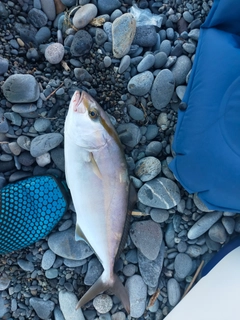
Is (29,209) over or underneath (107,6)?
underneath

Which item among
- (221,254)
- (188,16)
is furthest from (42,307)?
(188,16)

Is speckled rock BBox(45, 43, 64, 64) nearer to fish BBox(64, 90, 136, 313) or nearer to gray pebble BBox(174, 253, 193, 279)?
fish BBox(64, 90, 136, 313)

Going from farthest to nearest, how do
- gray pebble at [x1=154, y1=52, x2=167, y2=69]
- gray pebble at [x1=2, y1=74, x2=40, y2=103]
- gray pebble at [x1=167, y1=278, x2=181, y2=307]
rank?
gray pebble at [x1=167, y1=278, x2=181, y2=307] < gray pebble at [x1=154, y1=52, x2=167, y2=69] < gray pebble at [x1=2, y1=74, x2=40, y2=103]

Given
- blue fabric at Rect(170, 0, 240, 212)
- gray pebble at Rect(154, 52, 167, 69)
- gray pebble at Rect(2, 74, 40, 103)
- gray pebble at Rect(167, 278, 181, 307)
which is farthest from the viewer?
gray pebble at Rect(167, 278, 181, 307)

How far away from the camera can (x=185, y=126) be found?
1553 millimetres

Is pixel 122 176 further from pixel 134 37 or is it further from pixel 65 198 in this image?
pixel 134 37

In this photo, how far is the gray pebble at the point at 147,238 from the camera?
1.80 meters

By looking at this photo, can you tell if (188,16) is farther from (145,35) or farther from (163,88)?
(163,88)

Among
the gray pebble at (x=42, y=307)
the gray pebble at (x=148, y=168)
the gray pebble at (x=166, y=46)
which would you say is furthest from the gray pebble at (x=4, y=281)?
the gray pebble at (x=166, y=46)

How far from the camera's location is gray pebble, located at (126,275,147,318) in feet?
5.99

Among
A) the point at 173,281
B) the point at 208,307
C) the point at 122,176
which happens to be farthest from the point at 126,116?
the point at 208,307

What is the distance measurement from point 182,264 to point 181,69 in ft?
3.42

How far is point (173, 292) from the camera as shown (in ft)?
6.05

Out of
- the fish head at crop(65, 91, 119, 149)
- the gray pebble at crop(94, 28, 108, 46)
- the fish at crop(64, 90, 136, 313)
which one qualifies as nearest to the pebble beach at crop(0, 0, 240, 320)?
the gray pebble at crop(94, 28, 108, 46)
